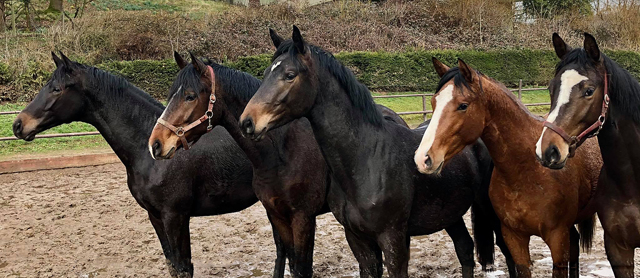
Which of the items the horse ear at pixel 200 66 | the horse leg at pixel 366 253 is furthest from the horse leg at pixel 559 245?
the horse ear at pixel 200 66

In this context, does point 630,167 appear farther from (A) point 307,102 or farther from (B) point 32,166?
(B) point 32,166

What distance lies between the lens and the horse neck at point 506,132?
304cm

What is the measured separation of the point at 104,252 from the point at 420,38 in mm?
18953

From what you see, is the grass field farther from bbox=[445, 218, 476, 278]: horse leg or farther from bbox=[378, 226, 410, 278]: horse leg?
bbox=[378, 226, 410, 278]: horse leg

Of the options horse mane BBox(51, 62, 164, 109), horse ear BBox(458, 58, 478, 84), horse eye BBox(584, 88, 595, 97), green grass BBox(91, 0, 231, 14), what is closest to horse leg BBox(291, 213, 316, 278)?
horse ear BBox(458, 58, 478, 84)

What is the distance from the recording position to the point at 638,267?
4594 mm

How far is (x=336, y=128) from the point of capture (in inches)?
128

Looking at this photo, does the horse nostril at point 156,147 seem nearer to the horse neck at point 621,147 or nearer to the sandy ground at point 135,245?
the sandy ground at point 135,245

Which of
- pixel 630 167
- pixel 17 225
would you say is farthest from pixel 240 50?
pixel 630 167

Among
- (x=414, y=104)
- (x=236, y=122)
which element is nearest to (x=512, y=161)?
(x=236, y=122)

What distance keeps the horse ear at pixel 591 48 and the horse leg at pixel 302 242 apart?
2184 mm

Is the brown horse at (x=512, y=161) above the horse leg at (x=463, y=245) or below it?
above

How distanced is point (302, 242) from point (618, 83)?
2.35 meters

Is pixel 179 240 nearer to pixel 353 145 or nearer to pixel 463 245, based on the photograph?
pixel 353 145
